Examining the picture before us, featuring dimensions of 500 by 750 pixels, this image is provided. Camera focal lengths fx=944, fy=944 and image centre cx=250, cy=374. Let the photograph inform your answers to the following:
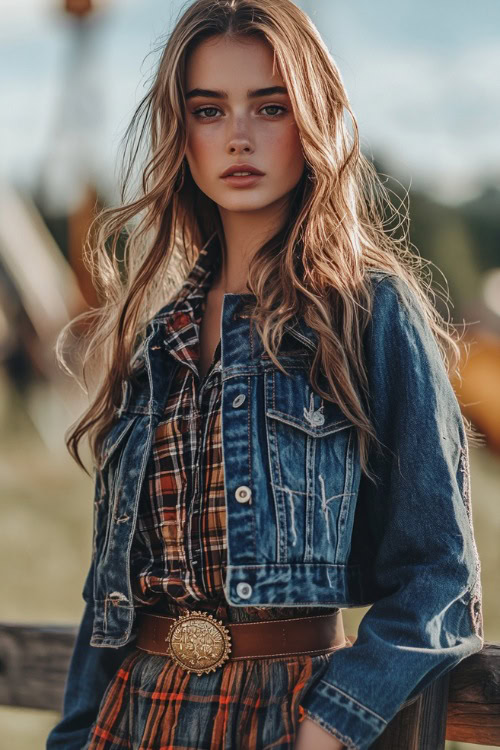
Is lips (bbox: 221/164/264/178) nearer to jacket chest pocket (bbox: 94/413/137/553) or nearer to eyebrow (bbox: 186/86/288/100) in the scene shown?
eyebrow (bbox: 186/86/288/100)

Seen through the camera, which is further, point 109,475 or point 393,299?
point 109,475

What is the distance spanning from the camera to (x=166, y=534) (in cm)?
189

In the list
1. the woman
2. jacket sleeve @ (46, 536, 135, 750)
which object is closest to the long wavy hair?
the woman

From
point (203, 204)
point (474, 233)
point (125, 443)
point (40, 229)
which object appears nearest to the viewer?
point (125, 443)

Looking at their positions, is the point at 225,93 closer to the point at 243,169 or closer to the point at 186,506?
the point at 243,169

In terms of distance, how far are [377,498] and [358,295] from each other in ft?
1.30

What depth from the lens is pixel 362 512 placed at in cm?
186

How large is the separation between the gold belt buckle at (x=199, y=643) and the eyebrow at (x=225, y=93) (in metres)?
1.04

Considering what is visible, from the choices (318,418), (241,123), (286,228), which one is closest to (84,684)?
(318,418)

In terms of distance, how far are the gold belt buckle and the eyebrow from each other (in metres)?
1.04

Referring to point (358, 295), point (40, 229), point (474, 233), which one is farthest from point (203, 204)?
point (40, 229)

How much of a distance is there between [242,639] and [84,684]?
1.93 ft

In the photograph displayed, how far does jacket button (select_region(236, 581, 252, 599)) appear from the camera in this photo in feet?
5.55

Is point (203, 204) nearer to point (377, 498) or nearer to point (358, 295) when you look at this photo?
point (358, 295)
